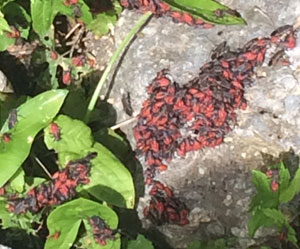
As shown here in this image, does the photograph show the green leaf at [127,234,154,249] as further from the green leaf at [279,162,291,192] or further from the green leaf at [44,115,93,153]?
the green leaf at [279,162,291,192]

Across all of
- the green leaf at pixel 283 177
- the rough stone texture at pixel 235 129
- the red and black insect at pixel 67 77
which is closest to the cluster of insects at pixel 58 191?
the rough stone texture at pixel 235 129

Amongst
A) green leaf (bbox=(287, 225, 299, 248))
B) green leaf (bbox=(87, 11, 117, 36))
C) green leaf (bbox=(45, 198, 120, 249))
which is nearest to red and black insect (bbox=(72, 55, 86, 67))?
green leaf (bbox=(87, 11, 117, 36))

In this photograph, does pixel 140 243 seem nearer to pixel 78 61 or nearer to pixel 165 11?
pixel 78 61

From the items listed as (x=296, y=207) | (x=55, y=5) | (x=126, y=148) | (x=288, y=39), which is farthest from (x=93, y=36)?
(x=296, y=207)

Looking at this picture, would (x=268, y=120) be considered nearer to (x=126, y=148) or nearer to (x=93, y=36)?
(x=126, y=148)

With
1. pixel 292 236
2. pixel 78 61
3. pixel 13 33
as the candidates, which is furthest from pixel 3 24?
pixel 292 236

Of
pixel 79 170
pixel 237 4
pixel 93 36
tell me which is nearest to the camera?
pixel 79 170
